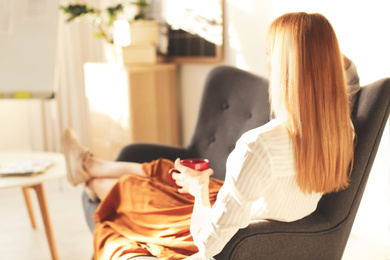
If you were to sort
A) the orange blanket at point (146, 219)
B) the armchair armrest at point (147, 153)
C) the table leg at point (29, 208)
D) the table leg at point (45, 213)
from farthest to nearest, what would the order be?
1. the table leg at point (29, 208)
2. the armchair armrest at point (147, 153)
3. the table leg at point (45, 213)
4. the orange blanket at point (146, 219)

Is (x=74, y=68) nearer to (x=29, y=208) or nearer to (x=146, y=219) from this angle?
(x=29, y=208)

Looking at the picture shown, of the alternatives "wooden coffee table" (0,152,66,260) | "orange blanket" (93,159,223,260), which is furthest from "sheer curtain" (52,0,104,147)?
"orange blanket" (93,159,223,260)

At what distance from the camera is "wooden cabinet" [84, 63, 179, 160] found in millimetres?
3254

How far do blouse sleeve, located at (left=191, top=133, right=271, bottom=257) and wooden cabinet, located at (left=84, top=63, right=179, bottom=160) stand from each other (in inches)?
85.8

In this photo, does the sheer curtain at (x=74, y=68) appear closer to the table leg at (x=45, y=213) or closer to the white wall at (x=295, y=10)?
the white wall at (x=295, y=10)

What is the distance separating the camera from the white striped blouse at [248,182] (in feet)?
3.62

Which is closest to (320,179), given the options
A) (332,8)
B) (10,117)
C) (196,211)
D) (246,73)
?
(196,211)

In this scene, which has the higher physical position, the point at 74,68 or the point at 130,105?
the point at 74,68

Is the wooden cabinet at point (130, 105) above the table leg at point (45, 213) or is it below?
above

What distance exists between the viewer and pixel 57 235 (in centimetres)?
253

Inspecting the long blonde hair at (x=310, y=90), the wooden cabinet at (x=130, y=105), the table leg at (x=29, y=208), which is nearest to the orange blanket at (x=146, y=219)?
the long blonde hair at (x=310, y=90)

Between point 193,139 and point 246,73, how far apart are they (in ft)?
1.40

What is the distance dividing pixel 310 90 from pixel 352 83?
0.41 meters

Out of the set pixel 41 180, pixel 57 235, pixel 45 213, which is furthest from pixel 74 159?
pixel 57 235
